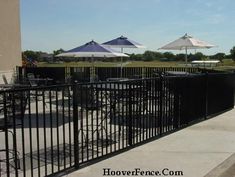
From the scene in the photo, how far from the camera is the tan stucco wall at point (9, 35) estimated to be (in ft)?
59.7

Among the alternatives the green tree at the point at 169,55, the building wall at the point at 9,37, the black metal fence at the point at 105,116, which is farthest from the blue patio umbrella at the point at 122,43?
the green tree at the point at 169,55

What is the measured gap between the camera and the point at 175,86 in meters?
8.65

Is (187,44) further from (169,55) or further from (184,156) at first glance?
(169,55)

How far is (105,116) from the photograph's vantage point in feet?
23.0

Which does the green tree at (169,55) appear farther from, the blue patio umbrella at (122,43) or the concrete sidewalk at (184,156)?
the concrete sidewalk at (184,156)

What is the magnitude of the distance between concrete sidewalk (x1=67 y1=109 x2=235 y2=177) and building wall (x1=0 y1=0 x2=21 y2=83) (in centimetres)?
1151

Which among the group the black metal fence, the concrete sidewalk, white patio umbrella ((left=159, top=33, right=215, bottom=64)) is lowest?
the concrete sidewalk

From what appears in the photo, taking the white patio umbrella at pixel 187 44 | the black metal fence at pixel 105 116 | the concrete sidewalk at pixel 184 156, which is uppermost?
the white patio umbrella at pixel 187 44

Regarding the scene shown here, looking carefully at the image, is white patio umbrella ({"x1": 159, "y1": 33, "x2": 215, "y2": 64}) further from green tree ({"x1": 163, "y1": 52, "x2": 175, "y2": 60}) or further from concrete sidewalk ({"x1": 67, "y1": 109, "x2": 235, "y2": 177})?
green tree ({"x1": 163, "y1": 52, "x2": 175, "y2": 60})

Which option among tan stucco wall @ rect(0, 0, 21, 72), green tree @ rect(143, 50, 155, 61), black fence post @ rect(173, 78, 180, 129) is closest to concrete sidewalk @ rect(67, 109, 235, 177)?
black fence post @ rect(173, 78, 180, 129)

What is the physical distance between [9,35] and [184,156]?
14.7 metres

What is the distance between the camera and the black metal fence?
5750 mm

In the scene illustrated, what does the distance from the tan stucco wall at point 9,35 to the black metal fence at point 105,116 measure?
8.75 meters

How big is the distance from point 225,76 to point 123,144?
218 inches
